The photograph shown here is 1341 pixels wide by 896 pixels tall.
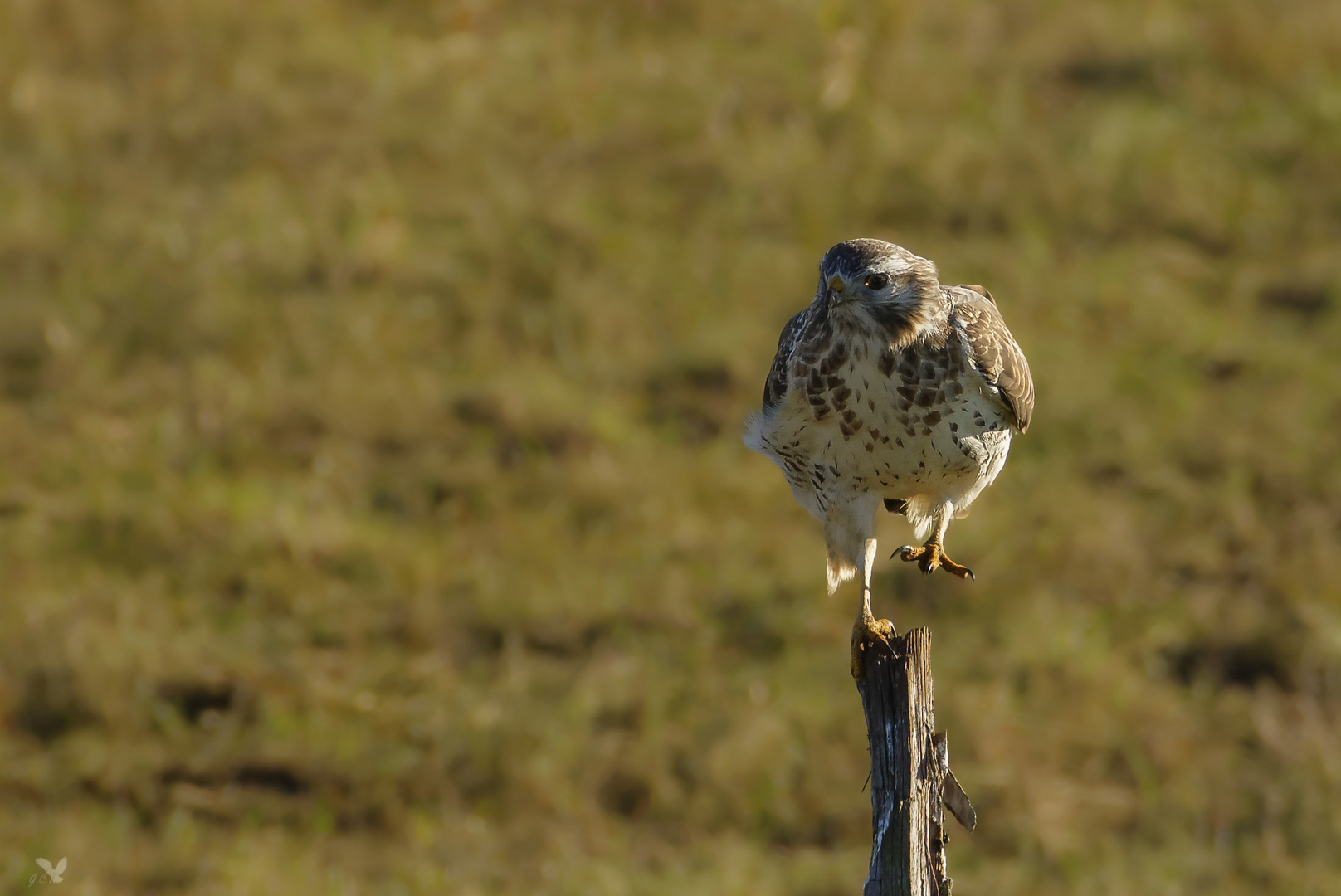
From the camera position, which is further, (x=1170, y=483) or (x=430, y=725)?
(x=1170, y=483)

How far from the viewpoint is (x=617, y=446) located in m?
10.4

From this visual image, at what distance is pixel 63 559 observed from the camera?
9547 mm

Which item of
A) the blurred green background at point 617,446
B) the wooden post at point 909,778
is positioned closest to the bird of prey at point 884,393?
the wooden post at point 909,778

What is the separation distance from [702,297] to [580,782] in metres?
4.38

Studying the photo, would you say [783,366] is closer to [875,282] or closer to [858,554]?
[875,282]

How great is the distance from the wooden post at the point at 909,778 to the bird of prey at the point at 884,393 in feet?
1.49

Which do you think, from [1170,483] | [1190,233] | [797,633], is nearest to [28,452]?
[797,633]

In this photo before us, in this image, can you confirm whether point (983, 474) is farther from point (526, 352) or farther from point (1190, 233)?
point (1190, 233)

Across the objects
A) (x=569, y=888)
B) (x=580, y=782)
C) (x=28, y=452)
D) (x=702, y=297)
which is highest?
(x=702, y=297)

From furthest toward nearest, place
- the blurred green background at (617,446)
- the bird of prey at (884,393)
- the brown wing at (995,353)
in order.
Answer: the blurred green background at (617,446) → the brown wing at (995,353) → the bird of prey at (884,393)

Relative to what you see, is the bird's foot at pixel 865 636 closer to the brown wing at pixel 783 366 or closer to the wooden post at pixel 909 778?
the wooden post at pixel 909 778
